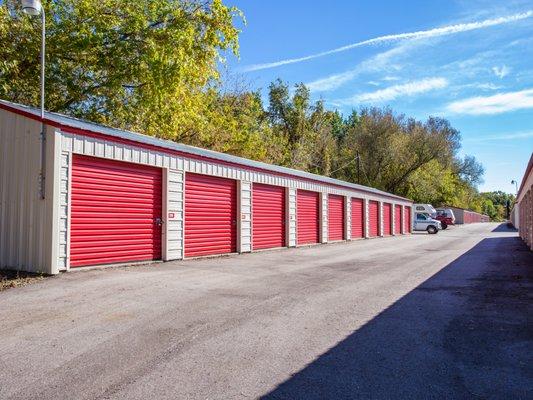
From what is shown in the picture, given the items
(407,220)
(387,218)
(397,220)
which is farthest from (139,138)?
(407,220)

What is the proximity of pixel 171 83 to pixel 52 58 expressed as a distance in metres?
5.04

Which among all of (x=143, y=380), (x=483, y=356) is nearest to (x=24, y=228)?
(x=143, y=380)

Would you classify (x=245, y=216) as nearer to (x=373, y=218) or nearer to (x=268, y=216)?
(x=268, y=216)

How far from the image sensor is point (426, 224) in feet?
139

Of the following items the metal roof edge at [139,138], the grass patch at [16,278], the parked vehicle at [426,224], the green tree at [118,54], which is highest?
the green tree at [118,54]

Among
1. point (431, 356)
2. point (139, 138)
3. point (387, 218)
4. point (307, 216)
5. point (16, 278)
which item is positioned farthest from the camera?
point (387, 218)

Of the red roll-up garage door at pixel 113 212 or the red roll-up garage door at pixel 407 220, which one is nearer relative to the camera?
the red roll-up garage door at pixel 113 212

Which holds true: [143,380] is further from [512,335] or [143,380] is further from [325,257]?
[325,257]

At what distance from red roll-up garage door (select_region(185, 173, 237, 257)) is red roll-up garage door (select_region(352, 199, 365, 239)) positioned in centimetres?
1286

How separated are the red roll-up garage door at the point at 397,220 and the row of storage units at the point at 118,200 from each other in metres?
20.4

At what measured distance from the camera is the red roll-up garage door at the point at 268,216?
17.1 meters

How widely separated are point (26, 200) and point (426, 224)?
3807 centimetres

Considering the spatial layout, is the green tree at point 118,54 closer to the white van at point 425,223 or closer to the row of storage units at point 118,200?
the row of storage units at point 118,200

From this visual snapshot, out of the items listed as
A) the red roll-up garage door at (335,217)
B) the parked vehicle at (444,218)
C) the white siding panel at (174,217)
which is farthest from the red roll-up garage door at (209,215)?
the parked vehicle at (444,218)
